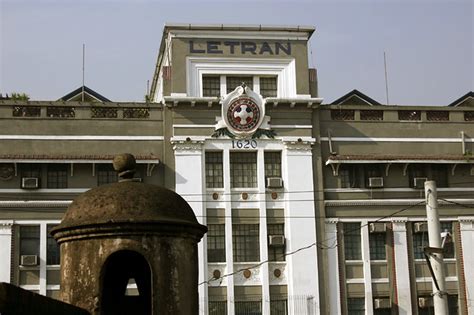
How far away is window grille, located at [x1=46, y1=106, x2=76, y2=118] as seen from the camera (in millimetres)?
→ 31875

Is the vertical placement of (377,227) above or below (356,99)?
below

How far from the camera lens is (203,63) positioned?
32.8m

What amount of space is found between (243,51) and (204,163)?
4553 millimetres

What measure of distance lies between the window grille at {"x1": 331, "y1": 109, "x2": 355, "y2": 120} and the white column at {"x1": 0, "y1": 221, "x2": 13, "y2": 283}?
41.8ft

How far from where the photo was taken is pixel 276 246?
31.9 metres

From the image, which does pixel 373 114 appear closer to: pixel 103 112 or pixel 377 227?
pixel 377 227

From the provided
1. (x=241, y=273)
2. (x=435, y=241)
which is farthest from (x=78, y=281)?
(x=241, y=273)

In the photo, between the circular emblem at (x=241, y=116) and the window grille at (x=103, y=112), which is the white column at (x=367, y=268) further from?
the window grille at (x=103, y=112)

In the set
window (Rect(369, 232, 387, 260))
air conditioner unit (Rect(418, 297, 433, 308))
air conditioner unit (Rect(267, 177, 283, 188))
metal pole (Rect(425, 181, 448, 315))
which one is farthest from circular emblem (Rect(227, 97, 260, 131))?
metal pole (Rect(425, 181, 448, 315))

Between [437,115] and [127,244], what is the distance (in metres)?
25.5

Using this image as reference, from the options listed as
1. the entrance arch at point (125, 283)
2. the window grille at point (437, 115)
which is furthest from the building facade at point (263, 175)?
the entrance arch at point (125, 283)

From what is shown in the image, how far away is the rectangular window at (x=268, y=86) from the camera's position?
109 ft

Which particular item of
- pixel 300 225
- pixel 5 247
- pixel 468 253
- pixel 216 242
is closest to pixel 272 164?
pixel 300 225

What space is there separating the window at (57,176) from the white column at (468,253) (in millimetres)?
15040
